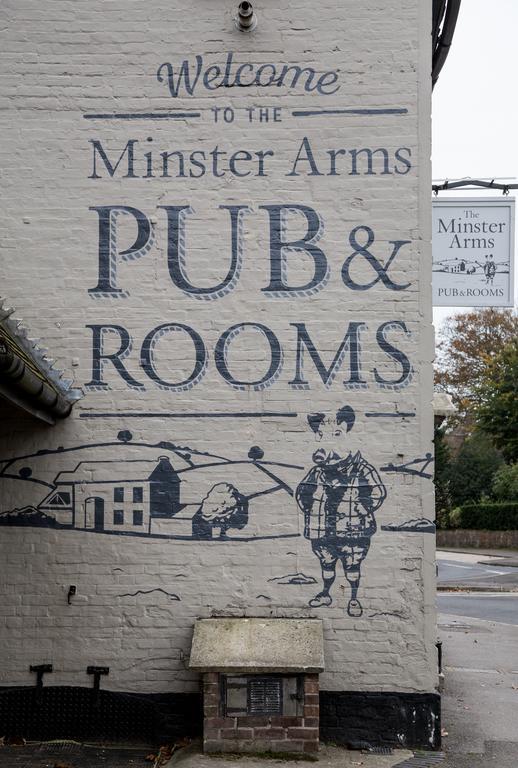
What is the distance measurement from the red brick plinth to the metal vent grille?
4 centimetres

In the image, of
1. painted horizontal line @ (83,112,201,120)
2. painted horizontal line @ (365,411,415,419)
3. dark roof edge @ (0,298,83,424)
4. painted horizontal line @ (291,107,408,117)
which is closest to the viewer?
dark roof edge @ (0,298,83,424)

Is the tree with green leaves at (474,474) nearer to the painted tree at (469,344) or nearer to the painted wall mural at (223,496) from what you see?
the painted tree at (469,344)

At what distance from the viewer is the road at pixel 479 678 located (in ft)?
24.5

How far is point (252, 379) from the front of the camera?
7.93 meters

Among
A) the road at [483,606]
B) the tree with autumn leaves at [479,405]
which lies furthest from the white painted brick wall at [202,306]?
the tree with autumn leaves at [479,405]

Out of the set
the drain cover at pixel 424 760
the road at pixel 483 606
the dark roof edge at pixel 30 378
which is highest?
the dark roof edge at pixel 30 378

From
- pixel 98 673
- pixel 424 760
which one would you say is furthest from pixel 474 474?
pixel 98 673

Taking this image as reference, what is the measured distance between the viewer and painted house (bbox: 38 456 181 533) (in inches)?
308

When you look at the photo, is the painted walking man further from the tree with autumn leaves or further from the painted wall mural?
the tree with autumn leaves

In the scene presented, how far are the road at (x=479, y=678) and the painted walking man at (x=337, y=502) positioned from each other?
4.88 ft

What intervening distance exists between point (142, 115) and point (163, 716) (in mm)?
4926

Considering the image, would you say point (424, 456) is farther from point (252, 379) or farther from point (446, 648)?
point (446, 648)

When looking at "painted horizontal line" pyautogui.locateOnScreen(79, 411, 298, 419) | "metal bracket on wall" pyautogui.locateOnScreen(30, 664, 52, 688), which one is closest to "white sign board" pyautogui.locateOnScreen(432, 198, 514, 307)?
"painted horizontal line" pyautogui.locateOnScreen(79, 411, 298, 419)

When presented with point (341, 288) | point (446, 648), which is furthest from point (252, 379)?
point (446, 648)
